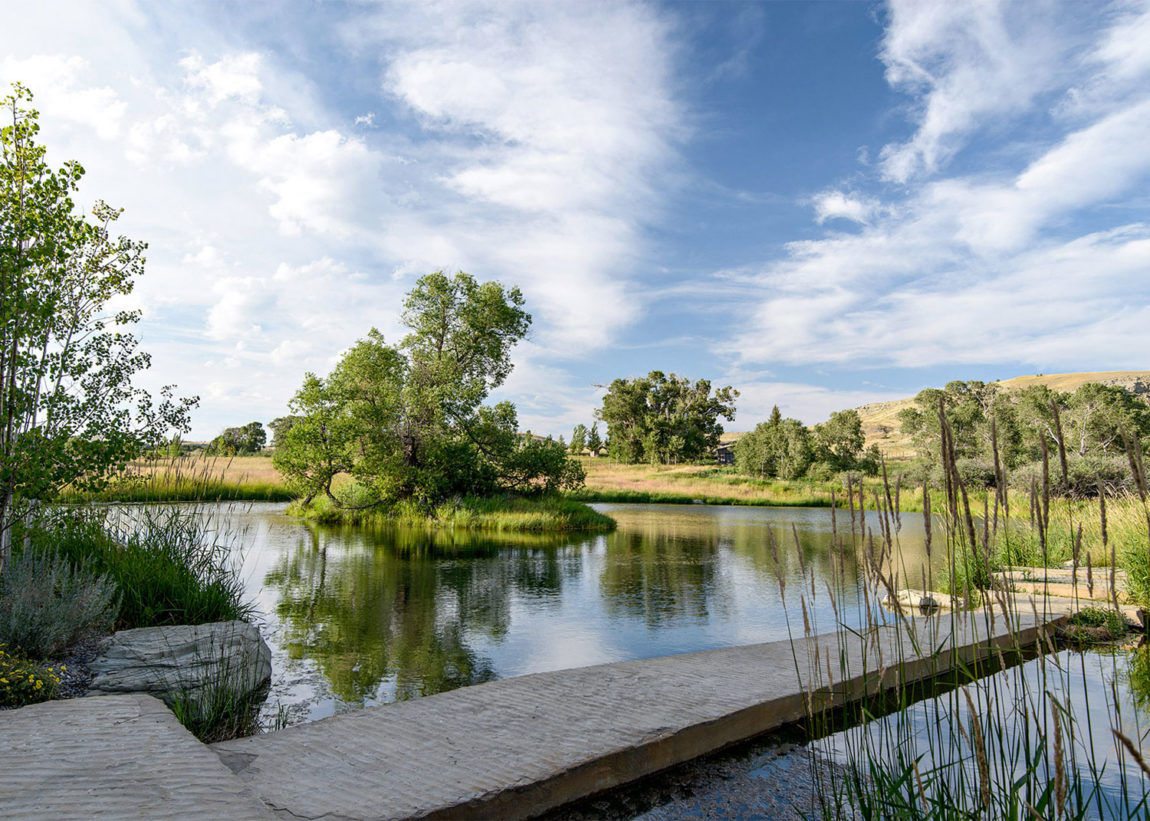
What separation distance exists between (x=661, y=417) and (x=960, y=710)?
4858 cm

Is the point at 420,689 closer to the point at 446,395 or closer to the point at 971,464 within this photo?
the point at 446,395

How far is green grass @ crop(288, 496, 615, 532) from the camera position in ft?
58.7

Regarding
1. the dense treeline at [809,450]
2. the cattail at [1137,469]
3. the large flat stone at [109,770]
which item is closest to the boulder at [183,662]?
the large flat stone at [109,770]

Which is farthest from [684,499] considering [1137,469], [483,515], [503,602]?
[1137,469]

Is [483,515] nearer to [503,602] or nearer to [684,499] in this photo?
[503,602]

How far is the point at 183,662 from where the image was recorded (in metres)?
4.29

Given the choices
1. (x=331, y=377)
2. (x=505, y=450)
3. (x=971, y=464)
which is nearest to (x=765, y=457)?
(x=971, y=464)

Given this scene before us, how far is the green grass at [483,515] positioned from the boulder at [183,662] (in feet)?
41.1

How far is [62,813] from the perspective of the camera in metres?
2.12

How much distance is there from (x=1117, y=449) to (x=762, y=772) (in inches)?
1308

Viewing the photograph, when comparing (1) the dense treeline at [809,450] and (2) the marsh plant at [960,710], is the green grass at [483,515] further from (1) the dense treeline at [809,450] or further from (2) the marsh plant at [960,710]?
(1) the dense treeline at [809,450]

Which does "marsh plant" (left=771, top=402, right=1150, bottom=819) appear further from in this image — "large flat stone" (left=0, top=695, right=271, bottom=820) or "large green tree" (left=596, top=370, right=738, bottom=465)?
"large green tree" (left=596, top=370, right=738, bottom=465)

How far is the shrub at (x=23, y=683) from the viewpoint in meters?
3.59

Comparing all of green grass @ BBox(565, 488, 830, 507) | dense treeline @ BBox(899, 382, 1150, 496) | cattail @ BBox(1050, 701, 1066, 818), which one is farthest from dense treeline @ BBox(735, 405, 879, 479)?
cattail @ BBox(1050, 701, 1066, 818)
